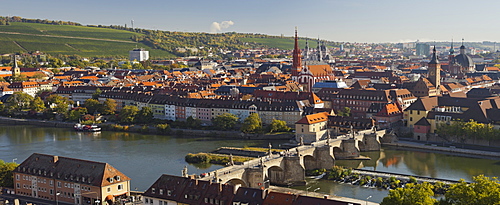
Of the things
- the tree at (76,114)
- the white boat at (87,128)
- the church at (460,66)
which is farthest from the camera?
the church at (460,66)

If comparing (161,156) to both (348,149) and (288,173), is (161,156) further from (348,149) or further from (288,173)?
(348,149)

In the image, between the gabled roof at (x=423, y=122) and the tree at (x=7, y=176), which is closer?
the tree at (x=7, y=176)

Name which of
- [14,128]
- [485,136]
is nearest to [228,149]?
[485,136]

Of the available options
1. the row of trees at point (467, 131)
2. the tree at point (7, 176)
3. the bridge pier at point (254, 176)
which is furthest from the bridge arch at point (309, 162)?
the tree at point (7, 176)

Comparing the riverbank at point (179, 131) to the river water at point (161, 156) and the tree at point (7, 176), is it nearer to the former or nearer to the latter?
Answer: the river water at point (161, 156)

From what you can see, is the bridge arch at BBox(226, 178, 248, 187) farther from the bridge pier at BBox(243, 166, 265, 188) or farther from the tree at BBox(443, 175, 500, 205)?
the tree at BBox(443, 175, 500, 205)

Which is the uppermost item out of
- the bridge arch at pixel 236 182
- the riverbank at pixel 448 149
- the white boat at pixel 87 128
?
the bridge arch at pixel 236 182
